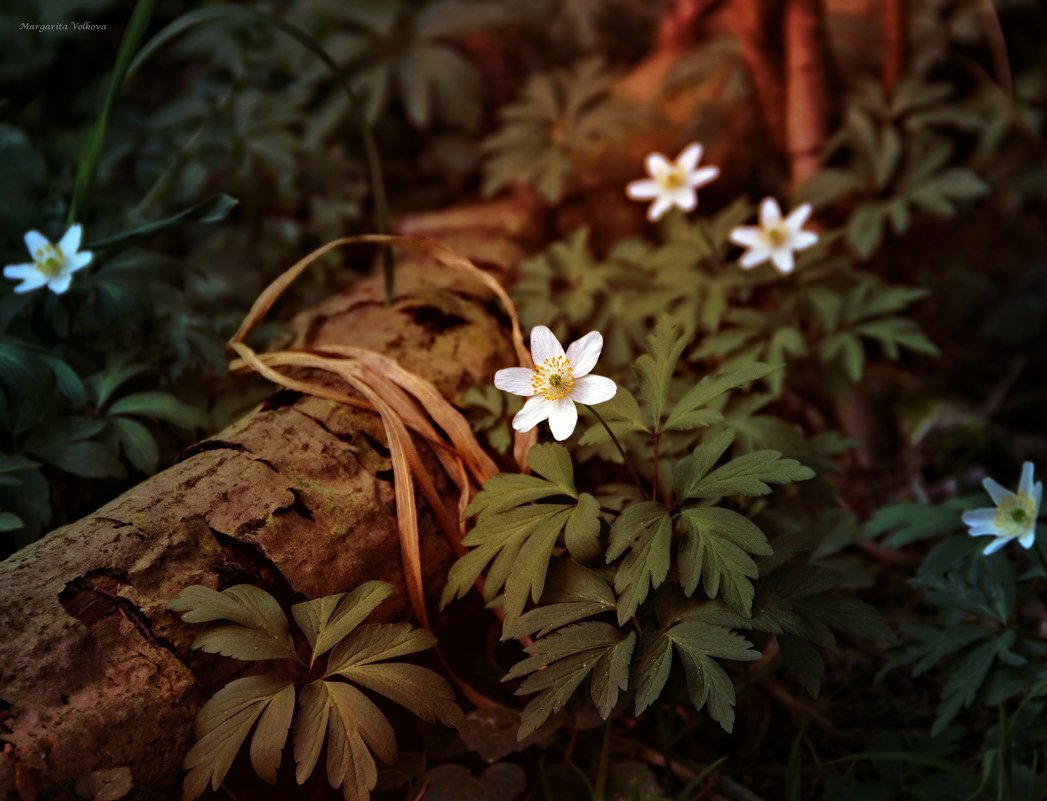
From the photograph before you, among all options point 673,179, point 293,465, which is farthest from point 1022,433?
point 293,465

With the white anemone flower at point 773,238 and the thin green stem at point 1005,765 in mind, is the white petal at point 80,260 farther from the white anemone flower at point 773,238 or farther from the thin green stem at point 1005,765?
the thin green stem at point 1005,765

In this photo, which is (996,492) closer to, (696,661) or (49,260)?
(696,661)

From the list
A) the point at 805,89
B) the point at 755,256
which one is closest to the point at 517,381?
the point at 755,256

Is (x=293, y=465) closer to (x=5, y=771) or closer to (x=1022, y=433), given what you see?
(x=5, y=771)

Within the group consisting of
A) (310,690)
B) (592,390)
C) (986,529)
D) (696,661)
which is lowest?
(986,529)

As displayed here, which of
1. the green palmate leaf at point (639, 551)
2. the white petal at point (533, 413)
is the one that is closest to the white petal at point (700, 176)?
the white petal at point (533, 413)
